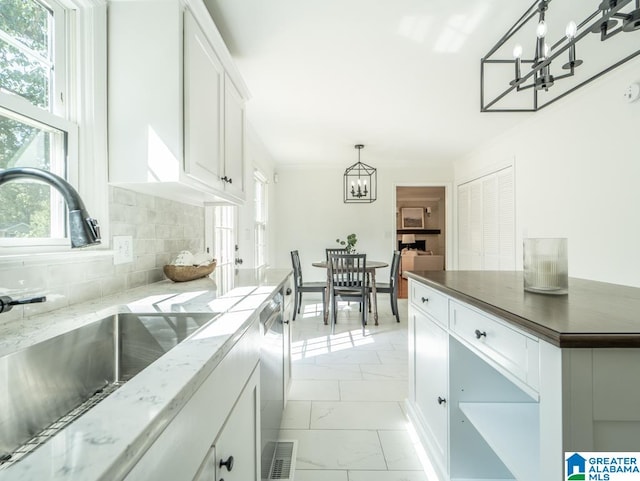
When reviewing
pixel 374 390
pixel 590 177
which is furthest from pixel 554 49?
pixel 374 390

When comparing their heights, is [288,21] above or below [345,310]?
above

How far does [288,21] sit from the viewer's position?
1930 millimetres

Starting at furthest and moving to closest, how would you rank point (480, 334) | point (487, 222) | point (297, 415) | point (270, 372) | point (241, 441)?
1. point (487, 222)
2. point (297, 415)
3. point (270, 372)
4. point (480, 334)
5. point (241, 441)

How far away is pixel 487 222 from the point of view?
4625 mm

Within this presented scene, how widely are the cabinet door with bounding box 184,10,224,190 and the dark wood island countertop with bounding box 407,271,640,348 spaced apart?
1.24m

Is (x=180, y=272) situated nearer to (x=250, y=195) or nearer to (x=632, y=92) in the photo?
(x=250, y=195)

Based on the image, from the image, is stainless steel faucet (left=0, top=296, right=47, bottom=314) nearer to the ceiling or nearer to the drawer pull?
the drawer pull

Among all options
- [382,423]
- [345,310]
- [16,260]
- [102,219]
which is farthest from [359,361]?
[16,260]

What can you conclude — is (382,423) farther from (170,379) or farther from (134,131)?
(134,131)

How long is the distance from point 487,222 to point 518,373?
425cm

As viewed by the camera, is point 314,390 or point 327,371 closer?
point 314,390

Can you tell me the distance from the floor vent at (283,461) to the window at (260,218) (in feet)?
9.66

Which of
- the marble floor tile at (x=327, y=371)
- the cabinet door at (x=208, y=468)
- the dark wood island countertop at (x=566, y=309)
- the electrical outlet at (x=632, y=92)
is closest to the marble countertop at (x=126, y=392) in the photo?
the cabinet door at (x=208, y=468)

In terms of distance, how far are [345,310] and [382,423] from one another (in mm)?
2872
